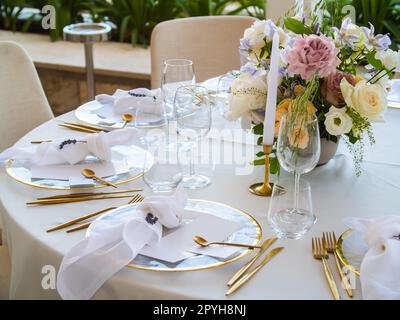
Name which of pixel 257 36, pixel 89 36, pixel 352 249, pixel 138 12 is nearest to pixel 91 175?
pixel 257 36

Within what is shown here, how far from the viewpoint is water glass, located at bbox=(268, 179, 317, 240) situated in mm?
1244

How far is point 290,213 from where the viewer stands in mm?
1286

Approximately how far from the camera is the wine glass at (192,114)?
141 centimetres

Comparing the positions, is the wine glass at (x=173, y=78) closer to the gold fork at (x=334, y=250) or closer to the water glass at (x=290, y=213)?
the water glass at (x=290, y=213)

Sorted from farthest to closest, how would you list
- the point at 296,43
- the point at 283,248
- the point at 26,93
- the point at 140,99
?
the point at 26,93
the point at 140,99
the point at 296,43
the point at 283,248

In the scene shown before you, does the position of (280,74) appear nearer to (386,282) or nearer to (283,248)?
(283,248)

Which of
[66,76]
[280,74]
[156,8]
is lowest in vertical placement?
[66,76]

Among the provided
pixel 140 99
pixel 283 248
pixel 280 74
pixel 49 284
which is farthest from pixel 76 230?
pixel 140 99

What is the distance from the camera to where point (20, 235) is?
1277 mm

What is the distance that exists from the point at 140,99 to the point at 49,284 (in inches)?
31.4

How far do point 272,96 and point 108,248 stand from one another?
458 millimetres

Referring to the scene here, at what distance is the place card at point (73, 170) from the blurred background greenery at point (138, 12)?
248cm

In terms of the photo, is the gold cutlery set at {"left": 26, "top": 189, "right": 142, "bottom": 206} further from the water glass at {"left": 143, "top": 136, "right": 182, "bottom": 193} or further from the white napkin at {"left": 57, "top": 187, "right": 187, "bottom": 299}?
the white napkin at {"left": 57, "top": 187, "right": 187, "bottom": 299}

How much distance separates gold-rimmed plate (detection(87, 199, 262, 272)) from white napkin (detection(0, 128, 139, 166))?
279 millimetres
